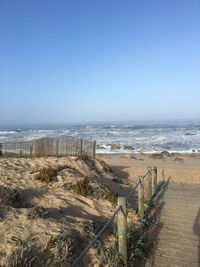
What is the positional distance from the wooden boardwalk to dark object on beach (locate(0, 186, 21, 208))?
10.9 ft

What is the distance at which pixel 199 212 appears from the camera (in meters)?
9.03

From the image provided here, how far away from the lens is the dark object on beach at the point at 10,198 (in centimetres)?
732

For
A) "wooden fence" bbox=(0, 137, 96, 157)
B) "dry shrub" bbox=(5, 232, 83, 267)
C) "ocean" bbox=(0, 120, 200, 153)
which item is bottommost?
"ocean" bbox=(0, 120, 200, 153)

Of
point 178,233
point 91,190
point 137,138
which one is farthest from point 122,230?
point 137,138

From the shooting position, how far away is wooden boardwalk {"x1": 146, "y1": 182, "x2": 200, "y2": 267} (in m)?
5.84

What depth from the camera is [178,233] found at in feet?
23.8

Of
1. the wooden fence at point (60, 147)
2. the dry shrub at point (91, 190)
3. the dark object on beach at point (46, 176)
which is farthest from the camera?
the wooden fence at point (60, 147)

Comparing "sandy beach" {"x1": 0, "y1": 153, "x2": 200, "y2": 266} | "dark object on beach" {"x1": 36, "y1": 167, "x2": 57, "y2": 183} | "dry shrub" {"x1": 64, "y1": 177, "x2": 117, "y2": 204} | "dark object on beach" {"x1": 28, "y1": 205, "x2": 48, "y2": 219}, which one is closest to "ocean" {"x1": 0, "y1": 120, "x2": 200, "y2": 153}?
"sandy beach" {"x1": 0, "y1": 153, "x2": 200, "y2": 266}

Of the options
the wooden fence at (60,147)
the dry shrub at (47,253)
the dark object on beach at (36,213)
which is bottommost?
the dry shrub at (47,253)

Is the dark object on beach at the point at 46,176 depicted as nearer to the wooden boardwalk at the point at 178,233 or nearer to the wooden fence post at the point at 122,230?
the wooden boardwalk at the point at 178,233

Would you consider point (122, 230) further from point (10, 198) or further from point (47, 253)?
point (10, 198)

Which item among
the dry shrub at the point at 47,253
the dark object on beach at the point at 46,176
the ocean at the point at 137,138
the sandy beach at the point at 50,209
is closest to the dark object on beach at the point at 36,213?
the sandy beach at the point at 50,209

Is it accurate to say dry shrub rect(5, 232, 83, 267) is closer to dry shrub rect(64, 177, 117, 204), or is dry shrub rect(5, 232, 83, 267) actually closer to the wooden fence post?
the wooden fence post

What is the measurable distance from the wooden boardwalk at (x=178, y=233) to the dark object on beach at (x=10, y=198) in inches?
131
